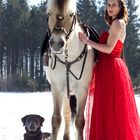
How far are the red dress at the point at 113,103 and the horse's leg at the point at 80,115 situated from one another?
0.16 metres

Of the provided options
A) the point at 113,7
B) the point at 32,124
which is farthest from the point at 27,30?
the point at 113,7

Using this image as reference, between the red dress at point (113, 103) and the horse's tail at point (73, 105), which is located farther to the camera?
the horse's tail at point (73, 105)

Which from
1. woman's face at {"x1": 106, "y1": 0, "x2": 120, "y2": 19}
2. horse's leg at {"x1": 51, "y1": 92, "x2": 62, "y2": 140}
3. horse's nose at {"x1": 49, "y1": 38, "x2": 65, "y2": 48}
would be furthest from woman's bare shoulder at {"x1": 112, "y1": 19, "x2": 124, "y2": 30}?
horse's leg at {"x1": 51, "y1": 92, "x2": 62, "y2": 140}

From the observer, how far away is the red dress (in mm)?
5527

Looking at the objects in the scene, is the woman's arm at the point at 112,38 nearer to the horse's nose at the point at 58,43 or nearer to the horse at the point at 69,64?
the horse at the point at 69,64

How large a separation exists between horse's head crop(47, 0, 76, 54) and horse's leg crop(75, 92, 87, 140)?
0.83 meters

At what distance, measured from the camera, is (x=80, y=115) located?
5.94m

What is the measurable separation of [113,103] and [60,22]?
1.11 m

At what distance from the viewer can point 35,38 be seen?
54312mm

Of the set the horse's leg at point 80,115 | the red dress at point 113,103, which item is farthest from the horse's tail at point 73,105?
the red dress at point 113,103

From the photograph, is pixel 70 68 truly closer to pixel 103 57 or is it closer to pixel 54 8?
pixel 103 57

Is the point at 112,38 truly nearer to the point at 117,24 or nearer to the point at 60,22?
the point at 117,24

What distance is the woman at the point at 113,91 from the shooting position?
18.1ft

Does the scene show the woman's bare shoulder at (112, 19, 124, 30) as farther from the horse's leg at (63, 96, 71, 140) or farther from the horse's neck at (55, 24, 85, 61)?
the horse's leg at (63, 96, 71, 140)
